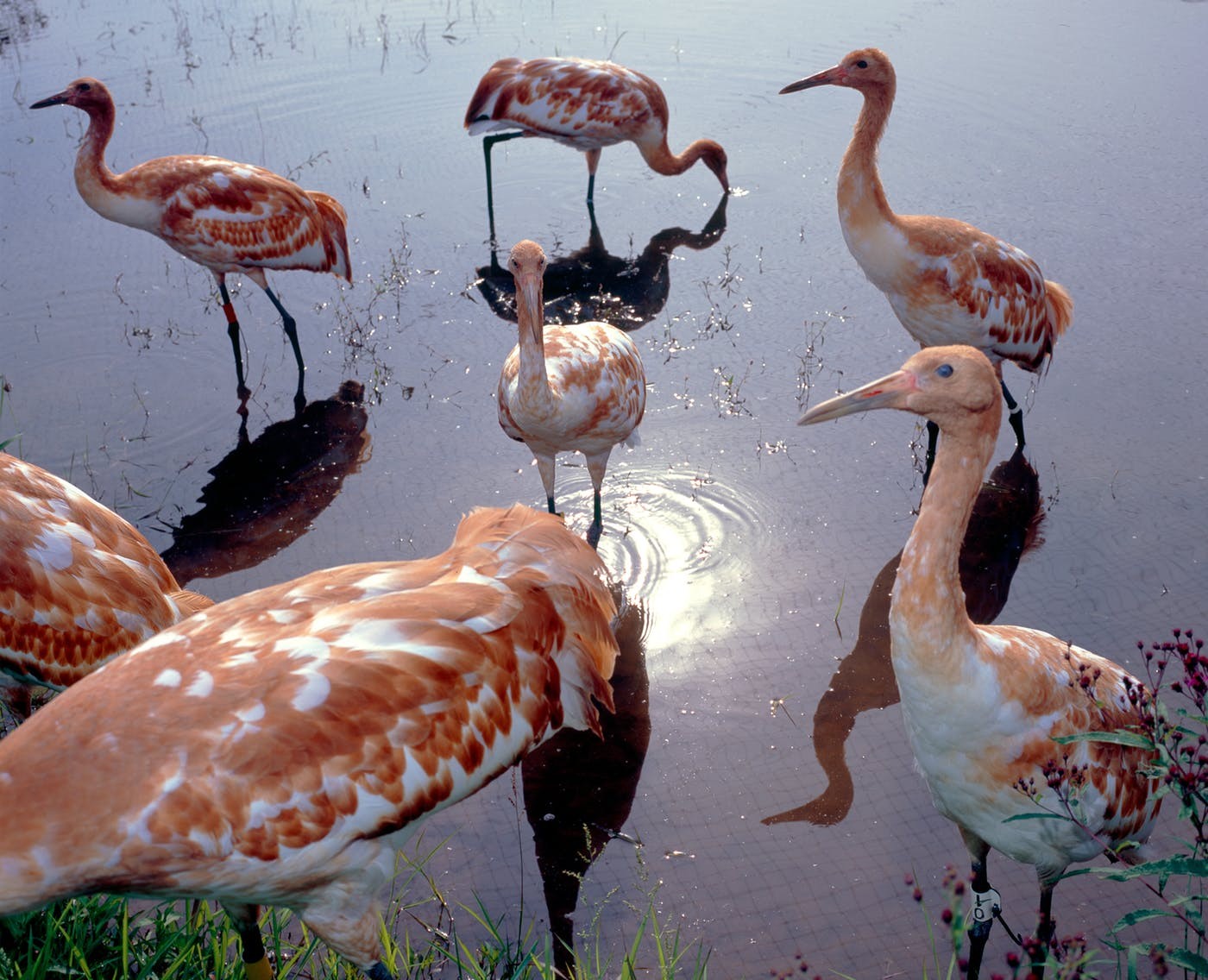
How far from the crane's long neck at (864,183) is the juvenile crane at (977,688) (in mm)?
2987

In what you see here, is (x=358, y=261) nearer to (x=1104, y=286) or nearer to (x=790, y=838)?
(x=1104, y=286)

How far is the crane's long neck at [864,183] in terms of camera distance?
6043mm

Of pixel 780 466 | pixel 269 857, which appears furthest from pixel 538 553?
pixel 780 466

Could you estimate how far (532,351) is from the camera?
5.25 meters

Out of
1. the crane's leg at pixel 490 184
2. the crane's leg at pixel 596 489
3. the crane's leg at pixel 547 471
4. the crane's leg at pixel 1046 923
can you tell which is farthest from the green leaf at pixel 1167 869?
the crane's leg at pixel 490 184

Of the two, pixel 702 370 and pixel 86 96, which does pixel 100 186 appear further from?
pixel 702 370

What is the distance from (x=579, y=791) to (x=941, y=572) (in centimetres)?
185

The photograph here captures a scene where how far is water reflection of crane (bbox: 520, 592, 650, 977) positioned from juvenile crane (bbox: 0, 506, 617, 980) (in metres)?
0.78

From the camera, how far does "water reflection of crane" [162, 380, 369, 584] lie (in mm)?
5824

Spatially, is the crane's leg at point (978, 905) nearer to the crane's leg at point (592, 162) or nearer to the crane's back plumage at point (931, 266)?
the crane's back plumage at point (931, 266)

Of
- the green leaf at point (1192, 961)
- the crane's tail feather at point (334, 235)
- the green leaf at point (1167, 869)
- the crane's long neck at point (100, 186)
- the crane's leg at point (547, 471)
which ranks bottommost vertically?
the crane's leg at point (547, 471)

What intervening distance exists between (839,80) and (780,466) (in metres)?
2.17

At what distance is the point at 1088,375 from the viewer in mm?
6762

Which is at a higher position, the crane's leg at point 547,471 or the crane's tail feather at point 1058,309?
the crane's tail feather at point 1058,309
